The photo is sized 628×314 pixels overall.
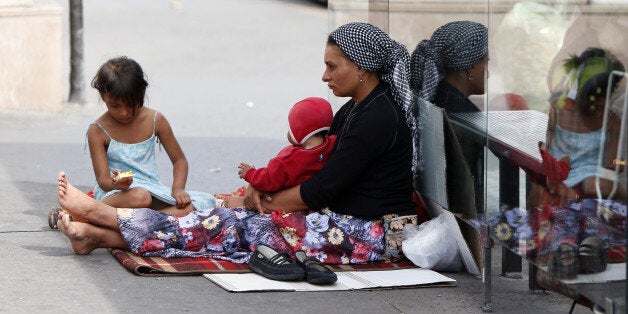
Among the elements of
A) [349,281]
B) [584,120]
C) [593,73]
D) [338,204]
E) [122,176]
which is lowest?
[349,281]

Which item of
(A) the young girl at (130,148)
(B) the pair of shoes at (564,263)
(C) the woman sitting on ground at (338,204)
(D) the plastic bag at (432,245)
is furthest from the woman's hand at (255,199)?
(B) the pair of shoes at (564,263)

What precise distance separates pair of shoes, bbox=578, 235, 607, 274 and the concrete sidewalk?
925 mm

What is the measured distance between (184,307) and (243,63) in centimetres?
786

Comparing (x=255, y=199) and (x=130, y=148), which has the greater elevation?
(x=130, y=148)

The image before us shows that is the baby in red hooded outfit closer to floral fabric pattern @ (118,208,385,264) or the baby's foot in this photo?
floral fabric pattern @ (118,208,385,264)

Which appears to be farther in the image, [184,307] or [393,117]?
[393,117]

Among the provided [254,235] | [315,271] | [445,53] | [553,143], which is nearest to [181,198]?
[254,235]

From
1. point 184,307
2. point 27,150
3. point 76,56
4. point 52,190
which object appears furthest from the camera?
point 76,56

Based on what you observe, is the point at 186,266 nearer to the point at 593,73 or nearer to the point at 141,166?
the point at 141,166

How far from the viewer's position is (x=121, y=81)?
18.0 ft

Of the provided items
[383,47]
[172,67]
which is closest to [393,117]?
[383,47]

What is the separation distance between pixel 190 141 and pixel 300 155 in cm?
344

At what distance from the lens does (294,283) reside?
5.08 meters

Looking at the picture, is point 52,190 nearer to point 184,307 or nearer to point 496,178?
point 184,307
